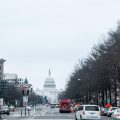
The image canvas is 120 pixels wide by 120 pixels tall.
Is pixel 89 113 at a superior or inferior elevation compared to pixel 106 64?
inferior

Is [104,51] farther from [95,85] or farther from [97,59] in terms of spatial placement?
[95,85]

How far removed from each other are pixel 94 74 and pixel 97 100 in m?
41.2

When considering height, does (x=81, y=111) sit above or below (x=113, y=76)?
below

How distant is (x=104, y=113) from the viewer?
80.4 m

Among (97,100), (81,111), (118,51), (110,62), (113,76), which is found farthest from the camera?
(97,100)

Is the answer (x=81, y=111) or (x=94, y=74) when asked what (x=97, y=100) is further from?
(x=81, y=111)

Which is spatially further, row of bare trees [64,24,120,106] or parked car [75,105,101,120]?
row of bare trees [64,24,120,106]

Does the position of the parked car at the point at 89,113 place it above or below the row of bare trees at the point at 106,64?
below

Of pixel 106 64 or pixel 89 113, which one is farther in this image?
pixel 106 64

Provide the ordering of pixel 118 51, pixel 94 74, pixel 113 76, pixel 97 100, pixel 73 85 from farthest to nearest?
pixel 73 85
pixel 97 100
pixel 94 74
pixel 113 76
pixel 118 51

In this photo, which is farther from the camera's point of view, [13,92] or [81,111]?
[13,92]

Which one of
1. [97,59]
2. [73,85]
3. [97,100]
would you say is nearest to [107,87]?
[97,59]

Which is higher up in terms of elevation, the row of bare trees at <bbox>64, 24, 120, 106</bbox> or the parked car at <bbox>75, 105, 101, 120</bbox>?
the row of bare trees at <bbox>64, 24, 120, 106</bbox>

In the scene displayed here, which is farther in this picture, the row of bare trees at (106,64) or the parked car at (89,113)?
the row of bare trees at (106,64)
